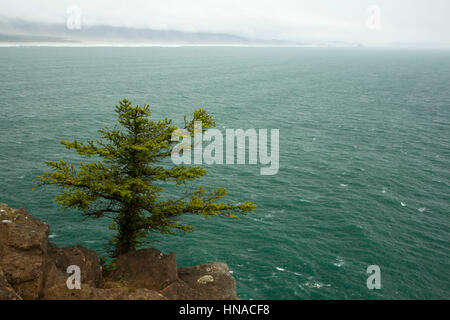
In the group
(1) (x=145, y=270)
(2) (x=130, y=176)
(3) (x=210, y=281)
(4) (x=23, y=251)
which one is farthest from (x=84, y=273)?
Answer: (3) (x=210, y=281)

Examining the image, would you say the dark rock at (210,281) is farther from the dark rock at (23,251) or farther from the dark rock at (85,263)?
the dark rock at (23,251)

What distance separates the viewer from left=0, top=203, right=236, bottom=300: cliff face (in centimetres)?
1780

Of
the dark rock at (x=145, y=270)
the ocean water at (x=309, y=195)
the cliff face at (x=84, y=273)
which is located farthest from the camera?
the ocean water at (x=309, y=195)

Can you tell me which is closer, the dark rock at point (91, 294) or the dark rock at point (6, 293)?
the dark rock at point (6, 293)

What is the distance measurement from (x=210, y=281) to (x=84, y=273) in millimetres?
8966

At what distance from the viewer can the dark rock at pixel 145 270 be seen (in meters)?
22.3

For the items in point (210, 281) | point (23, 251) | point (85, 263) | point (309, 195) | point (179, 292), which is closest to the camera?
point (23, 251)

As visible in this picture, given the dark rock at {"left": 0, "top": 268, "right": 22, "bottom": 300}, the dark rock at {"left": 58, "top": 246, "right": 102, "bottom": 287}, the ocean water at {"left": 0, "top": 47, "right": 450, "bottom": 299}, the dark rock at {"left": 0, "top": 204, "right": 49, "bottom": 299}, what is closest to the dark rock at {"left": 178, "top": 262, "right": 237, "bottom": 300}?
the dark rock at {"left": 58, "top": 246, "right": 102, "bottom": 287}

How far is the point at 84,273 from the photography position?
2103cm

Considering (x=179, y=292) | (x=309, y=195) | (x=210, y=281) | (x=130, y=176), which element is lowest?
(x=309, y=195)

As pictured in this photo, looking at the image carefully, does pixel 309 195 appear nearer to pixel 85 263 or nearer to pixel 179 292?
pixel 179 292

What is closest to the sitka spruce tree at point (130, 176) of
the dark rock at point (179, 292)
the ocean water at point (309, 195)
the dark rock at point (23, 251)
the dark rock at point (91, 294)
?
the dark rock at point (23, 251)
